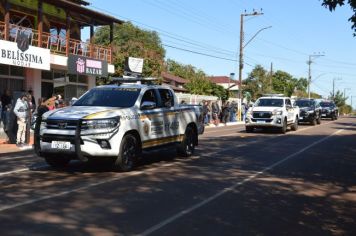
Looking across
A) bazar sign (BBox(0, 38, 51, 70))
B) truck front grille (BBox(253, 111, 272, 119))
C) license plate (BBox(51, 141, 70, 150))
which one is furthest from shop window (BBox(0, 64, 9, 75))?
license plate (BBox(51, 141, 70, 150))

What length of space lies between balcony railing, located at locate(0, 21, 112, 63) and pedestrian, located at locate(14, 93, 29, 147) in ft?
27.9

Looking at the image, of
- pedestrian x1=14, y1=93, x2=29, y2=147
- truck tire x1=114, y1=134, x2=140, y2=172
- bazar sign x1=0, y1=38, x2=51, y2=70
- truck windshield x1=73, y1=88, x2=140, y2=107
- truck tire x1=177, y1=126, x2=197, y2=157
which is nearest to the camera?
truck tire x1=114, y1=134, x2=140, y2=172

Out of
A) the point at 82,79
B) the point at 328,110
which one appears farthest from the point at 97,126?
the point at 328,110

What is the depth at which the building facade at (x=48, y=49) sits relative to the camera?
24.1 meters

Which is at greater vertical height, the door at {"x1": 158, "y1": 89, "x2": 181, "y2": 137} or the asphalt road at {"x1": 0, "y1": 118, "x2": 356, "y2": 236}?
the door at {"x1": 158, "y1": 89, "x2": 181, "y2": 137}

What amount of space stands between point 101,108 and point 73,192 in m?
2.80

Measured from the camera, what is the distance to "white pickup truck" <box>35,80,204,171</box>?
10.5 m

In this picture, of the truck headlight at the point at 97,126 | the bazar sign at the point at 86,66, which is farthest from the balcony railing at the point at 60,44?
the truck headlight at the point at 97,126

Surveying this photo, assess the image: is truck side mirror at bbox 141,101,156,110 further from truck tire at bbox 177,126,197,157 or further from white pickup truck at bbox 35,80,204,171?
truck tire at bbox 177,126,197,157

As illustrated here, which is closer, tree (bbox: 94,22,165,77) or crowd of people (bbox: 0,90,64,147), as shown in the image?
crowd of people (bbox: 0,90,64,147)

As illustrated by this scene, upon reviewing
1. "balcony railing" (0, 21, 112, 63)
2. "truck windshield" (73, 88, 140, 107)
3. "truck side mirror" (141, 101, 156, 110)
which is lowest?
"truck side mirror" (141, 101, 156, 110)

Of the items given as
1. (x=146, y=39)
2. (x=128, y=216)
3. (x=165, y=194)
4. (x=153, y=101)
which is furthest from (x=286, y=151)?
(x=146, y=39)

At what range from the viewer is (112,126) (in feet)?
34.8

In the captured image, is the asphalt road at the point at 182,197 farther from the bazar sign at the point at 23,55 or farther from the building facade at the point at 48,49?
the building facade at the point at 48,49
